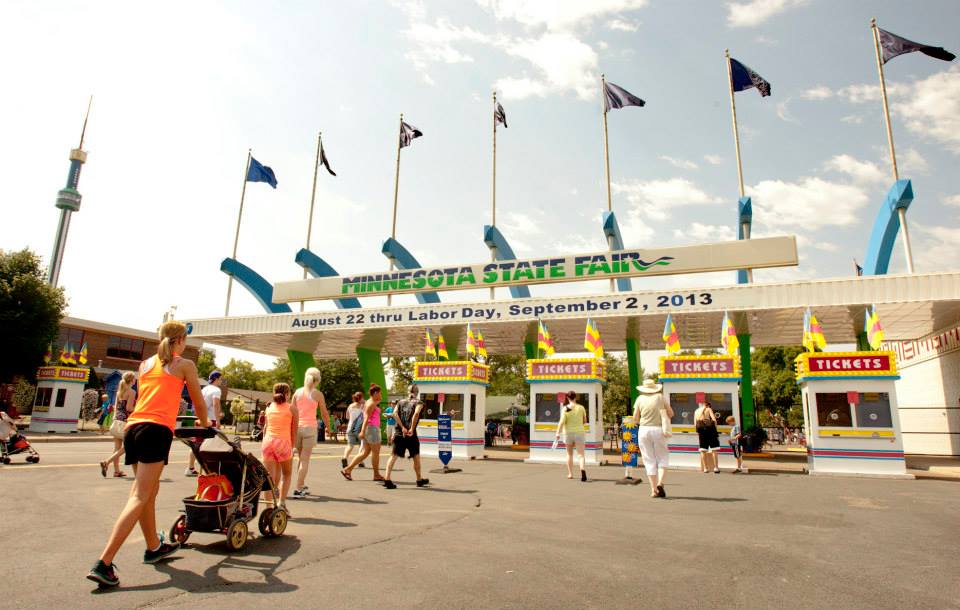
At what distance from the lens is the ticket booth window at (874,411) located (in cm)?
1345

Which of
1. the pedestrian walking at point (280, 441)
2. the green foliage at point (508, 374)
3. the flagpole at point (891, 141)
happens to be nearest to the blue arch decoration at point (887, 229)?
the flagpole at point (891, 141)

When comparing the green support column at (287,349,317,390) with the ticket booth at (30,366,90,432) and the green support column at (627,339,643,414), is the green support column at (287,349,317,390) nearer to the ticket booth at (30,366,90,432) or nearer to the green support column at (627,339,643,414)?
the ticket booth at (30,366,90,432)

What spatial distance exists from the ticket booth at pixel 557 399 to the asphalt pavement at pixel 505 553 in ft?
25.5

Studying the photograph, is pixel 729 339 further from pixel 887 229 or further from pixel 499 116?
pixel 499 116

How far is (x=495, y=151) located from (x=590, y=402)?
50.0 feet

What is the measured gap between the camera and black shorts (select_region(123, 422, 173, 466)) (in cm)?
389

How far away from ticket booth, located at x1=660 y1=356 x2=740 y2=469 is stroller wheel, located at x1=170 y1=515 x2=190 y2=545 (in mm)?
13302

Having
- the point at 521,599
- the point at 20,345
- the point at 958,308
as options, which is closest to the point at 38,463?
the point at 521,599

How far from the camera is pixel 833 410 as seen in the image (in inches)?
551

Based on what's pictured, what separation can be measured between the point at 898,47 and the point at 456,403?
63.0 feet

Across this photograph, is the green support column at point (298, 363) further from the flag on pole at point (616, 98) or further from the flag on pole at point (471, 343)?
the flag on pole at point (616, 98)

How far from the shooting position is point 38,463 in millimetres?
11352

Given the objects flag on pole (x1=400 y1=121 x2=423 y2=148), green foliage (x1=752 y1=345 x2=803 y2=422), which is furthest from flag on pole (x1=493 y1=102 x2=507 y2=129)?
green foliage (x1=752 y1=345 x2=803 y2=422)

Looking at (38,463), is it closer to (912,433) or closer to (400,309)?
(400,309)
